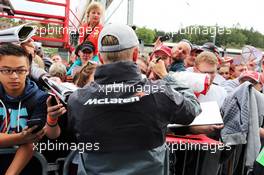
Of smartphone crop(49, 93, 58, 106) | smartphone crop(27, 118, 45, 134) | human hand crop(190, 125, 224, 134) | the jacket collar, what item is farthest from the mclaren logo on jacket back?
human hand crop(190, 125, 224, 134)

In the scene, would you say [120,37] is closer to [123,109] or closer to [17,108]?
[123,109]

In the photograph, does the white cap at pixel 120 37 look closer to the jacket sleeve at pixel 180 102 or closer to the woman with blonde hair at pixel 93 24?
the jacket sleeve at pixel 180 102

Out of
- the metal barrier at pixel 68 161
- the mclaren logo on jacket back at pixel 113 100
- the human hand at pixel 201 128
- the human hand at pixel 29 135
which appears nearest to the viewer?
the mclaren logo on jacket back at pixel 113 100

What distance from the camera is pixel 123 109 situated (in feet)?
6.16

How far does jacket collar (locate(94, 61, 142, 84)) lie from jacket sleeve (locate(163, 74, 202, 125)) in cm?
21

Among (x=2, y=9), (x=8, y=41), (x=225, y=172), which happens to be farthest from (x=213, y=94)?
(x=2, y=9)

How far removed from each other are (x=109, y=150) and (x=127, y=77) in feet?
1.36

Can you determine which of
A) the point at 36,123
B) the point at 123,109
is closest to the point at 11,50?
the point at 36,123

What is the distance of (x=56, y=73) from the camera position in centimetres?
359

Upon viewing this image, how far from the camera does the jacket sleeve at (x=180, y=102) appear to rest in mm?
1921

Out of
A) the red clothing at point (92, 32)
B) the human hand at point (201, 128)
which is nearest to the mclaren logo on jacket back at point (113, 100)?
the human hand at point (201, 128)

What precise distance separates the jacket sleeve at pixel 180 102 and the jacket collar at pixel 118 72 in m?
0.21

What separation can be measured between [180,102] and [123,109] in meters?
0.33

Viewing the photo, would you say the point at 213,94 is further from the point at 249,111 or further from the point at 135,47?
the point at 135,47
